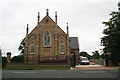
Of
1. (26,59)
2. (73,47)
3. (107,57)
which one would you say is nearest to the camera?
(107,57)

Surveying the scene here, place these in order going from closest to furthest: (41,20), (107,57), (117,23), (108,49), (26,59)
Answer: (117,23) → (108,49) → (107,57) → (26,59) → (41,20)

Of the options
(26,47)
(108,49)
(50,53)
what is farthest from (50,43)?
(108,49)

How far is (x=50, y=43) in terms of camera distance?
1925 inches

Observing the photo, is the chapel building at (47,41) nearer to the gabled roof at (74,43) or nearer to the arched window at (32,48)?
the arched window at (32,48)

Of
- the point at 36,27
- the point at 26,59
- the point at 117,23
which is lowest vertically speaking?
the point at 26,59

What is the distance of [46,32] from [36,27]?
2.58 metres

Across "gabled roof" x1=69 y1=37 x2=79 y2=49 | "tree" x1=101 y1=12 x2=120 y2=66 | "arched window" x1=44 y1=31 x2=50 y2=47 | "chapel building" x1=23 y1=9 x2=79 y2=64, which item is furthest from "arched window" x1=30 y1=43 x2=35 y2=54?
"tree" x1=101 y1=12 x2=120 y2=66

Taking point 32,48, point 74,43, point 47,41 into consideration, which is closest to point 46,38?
point 47,41

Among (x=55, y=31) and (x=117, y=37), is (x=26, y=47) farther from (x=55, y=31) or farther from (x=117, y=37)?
(x=117, y=37)

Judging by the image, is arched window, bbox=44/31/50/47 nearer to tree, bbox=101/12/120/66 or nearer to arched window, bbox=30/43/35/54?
arched window, bbox=30/43/35/54

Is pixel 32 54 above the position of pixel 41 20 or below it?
below

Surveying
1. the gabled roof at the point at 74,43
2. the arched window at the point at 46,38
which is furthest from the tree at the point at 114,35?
the gabled roof at the point at 74,43

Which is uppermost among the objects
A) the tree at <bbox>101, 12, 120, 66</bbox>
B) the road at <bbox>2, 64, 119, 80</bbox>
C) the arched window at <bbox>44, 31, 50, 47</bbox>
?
the arched window at <bbox>44, 31, 50, 47</bbox>

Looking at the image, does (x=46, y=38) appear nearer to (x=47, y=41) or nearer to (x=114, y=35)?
(x=47, y=41)
